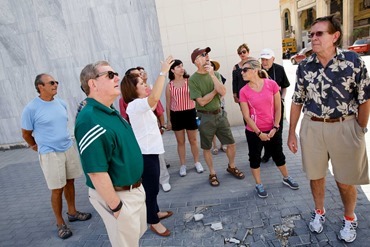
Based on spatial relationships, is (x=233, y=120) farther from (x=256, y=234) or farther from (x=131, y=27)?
(x=256, y=234)

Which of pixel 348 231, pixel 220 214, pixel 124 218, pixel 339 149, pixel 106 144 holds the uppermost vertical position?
pixel 106 144

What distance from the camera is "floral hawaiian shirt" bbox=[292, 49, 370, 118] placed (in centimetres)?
238

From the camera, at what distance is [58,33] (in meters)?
7.07

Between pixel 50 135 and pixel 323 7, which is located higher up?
pixel 323 7

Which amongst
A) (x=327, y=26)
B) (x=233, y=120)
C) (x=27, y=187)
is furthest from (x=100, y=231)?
(x=233, y=120)

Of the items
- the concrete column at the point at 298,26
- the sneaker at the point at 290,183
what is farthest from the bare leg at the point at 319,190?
the concrete column at the point at 298,26

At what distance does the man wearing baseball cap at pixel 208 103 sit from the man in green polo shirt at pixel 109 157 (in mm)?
1977

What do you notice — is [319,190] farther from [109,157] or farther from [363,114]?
[109,157]

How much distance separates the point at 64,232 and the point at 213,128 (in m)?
2.43

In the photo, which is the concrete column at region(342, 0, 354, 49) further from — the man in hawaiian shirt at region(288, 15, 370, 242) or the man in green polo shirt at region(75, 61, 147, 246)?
the man in green polo shirt at region(75, 61, 147, 246)

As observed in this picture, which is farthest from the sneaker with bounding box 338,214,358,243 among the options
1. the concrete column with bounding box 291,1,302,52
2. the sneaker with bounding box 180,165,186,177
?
the concrete column with bounding box 291,1,302,52

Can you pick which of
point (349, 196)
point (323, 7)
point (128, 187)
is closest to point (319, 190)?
point (349, 196)

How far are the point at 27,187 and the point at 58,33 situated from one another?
400 centimetres

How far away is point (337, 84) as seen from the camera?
2420mm
